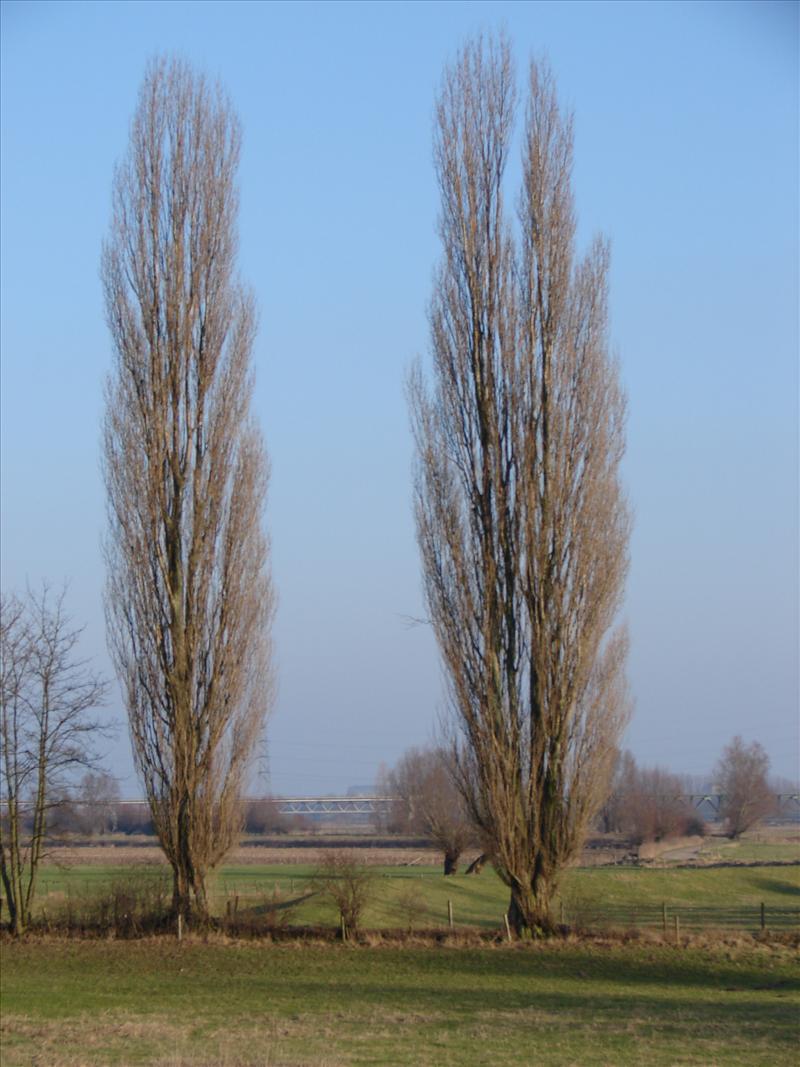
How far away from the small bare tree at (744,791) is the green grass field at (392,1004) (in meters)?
59.0

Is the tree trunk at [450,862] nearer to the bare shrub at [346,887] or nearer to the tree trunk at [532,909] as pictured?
the bare shrub at [346,887]

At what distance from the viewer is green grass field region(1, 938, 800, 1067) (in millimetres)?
11094

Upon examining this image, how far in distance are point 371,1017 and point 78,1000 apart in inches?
166

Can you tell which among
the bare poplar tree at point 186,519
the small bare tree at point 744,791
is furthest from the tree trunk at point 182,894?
the small bare tree at point 744,791

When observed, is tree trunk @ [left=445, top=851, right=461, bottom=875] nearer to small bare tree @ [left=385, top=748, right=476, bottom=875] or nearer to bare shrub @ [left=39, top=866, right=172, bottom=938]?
small bare tree @ [left=385, top=748, right=476, bottom=875]

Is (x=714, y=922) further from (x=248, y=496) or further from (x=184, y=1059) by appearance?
(x=184, y=1059)

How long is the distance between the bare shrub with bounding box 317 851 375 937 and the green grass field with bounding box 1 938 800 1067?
0.61m

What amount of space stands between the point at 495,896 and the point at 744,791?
1855 inches

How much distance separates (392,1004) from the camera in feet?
47.6

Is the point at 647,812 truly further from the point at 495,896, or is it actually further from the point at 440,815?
the point at 495,896

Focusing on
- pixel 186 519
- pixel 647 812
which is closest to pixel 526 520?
pixel 186 519

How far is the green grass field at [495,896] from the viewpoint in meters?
21.6

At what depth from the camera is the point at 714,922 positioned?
2645 centimetres

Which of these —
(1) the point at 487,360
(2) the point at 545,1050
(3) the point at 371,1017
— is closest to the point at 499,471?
(1) the point at 487,360
